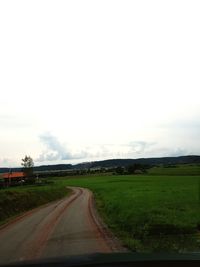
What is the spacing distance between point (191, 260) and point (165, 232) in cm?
1280

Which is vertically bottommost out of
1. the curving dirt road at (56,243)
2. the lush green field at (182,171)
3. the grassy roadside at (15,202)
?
the curving dirt road at (56,243)

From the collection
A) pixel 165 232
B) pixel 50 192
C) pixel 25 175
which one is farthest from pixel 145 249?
pixel 25 175

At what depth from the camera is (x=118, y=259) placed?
5879mm

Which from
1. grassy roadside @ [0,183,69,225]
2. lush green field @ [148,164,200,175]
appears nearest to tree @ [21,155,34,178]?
lush green field @ [148,164,200,175]

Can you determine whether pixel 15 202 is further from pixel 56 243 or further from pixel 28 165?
pixel 28 165

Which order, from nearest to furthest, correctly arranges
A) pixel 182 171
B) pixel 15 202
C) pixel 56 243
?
1. pixel 56 243
2. pixel 15 202
3. pixel 182 171

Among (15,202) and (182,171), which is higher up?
(182,171)

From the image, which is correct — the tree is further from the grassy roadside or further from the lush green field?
the grassy roadside

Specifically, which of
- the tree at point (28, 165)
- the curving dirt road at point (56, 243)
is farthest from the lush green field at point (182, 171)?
the curving dirt road at point (56, 243)

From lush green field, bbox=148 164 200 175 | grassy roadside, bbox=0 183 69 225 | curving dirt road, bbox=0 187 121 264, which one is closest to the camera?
curving dirt road, bbox=0 187 121 264

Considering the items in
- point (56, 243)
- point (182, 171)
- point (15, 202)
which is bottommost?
point (56, 243)

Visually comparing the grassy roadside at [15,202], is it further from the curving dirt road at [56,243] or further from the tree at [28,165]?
the tree at [28,165]

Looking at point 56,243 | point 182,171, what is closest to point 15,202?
point 56,243

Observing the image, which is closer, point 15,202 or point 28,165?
point 15,202
